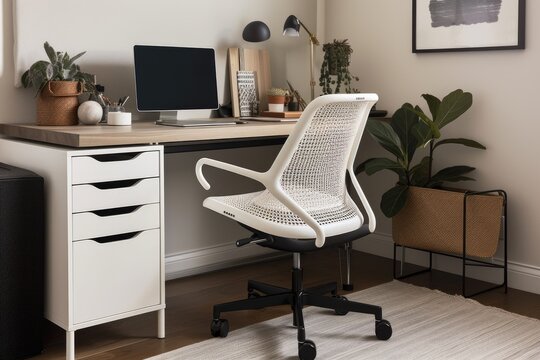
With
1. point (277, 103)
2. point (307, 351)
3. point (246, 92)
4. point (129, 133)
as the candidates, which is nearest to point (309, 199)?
point (307, 351)

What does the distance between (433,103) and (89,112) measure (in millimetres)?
1608

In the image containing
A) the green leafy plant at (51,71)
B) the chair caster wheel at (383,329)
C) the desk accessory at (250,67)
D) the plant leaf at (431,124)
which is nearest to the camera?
the chair caster wheel at (383,329)

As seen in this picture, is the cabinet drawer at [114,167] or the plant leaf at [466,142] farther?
the plant leaf at [466,142]

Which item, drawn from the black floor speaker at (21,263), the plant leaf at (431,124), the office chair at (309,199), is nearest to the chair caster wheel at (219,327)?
the office chair at (309,199)

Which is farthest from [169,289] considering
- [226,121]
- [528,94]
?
[528,94]

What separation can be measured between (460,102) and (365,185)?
0.89 m

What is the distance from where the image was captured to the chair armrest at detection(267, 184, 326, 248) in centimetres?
243

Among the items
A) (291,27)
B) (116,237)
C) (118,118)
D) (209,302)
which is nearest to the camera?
(116,237)

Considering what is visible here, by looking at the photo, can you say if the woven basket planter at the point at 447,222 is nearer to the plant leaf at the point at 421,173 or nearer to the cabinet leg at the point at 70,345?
the plant leaf at the point at 421,173

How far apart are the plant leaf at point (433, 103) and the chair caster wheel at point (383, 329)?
1145 millimetres

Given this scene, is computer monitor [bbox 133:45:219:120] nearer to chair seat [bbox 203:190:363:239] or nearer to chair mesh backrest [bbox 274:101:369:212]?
chair seat [bbox 203:190:363:239]

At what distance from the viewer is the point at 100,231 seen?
251cm

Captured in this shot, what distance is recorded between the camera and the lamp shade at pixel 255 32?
3.53 metres

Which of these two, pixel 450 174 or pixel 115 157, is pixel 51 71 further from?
pixel 450 174
